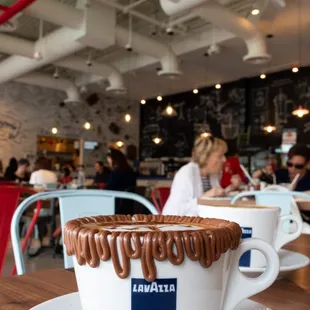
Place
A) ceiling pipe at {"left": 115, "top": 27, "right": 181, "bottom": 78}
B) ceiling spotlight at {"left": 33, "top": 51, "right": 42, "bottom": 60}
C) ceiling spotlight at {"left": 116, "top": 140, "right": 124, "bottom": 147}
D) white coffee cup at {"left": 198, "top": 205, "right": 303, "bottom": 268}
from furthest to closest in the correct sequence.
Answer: ceiling spotlight at {"left": 116, "top": 140, "right": 124, "bottom": 147}
ceiling spotlight at {"left": 33, "top": 51, "right": 42, "bottom": 60}
ceiling pipe at {"left": 115, "top": 27, "right": 181, "bottom": 78}
white coffee cup at {"left": 198, "top": 205, "right": 303, "bottom": 268}

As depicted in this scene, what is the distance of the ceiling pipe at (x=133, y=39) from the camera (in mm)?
5922

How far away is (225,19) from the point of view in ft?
19.2

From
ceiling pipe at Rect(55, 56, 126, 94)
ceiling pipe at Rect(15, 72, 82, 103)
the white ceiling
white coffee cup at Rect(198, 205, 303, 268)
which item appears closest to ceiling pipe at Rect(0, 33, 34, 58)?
the white ceiling

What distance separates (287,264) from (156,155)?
484 inches

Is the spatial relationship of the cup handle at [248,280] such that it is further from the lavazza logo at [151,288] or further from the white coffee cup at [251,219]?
the white coffee cup at [251,219]

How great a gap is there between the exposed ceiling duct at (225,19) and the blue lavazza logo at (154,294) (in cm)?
503

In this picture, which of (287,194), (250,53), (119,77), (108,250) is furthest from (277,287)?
(119,77)

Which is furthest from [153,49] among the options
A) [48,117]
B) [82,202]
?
[82,202]

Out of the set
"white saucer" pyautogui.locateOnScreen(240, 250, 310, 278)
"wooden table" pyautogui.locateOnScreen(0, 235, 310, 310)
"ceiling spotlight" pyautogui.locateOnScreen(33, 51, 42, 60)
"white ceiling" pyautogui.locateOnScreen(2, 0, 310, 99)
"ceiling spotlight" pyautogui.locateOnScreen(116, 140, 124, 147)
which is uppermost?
"white ceiling" pyautogui.locateOnScreen(2, 0, 310, 99)

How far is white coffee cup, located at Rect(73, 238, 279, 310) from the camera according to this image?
44 cm

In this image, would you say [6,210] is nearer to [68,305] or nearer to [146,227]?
[68,305]

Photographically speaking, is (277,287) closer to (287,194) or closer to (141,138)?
(287,194)

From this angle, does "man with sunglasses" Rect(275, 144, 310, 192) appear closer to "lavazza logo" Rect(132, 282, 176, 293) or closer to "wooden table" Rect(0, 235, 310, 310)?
"wooden table" Rect(0, 235, 310, 310)

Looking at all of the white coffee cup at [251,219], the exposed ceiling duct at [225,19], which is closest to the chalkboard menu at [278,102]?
the exposed ceiling duct at [225,19]
